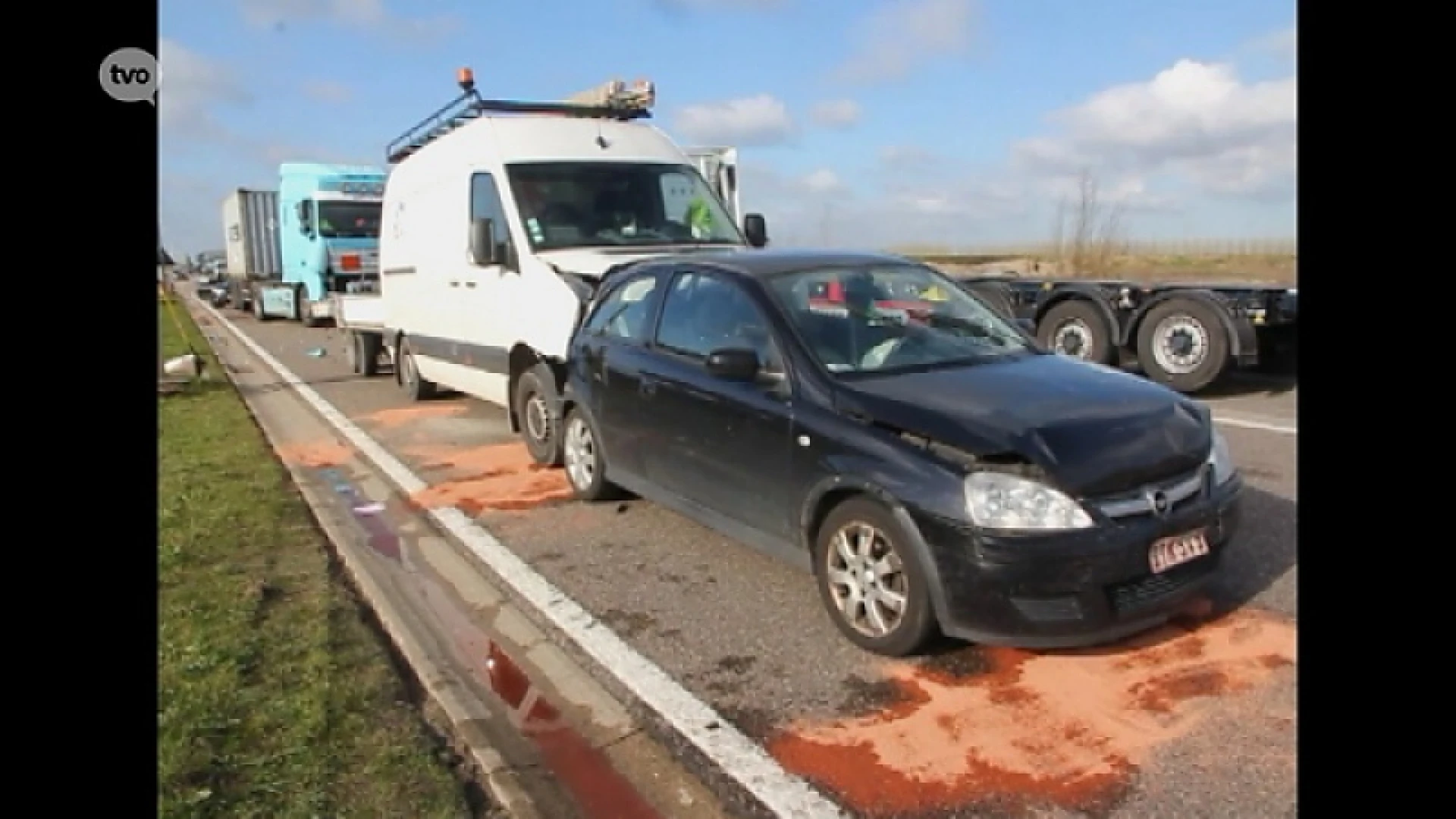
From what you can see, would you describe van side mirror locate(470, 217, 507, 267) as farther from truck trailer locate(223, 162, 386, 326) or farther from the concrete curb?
truck trailer locate(223, 162, 386, 326)

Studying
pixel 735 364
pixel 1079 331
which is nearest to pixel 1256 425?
pixel 1079 331

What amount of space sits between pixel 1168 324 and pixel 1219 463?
6625 mm

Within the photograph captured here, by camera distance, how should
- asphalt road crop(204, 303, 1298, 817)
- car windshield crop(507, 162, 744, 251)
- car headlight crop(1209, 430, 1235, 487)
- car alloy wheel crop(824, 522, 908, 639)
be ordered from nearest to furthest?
asphalt road crop(204, 303, 1298, 817) → car alloy wheel crop(824, 522, 908, 639) → car headlight crop(1209, 430, 1235, 487) → car windshield crop(507, 162, 744, 251)

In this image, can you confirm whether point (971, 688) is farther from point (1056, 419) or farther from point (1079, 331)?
point (1079, 331)

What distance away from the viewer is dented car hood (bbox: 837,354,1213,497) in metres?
3.63

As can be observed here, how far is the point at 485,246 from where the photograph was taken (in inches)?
297

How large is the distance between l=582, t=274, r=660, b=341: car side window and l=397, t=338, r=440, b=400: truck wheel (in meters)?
5.02

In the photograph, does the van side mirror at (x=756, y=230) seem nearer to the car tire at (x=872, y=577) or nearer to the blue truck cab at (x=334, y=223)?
the car tire at (x=872, y=577)

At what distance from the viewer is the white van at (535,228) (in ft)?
24.0

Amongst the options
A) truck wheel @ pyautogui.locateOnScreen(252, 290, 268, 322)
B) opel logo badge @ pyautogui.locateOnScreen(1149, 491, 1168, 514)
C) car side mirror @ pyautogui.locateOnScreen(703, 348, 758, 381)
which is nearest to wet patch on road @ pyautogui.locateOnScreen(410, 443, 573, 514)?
car side mirror @ pyautogui.locateOnScreen(703, 348, 758, 381)

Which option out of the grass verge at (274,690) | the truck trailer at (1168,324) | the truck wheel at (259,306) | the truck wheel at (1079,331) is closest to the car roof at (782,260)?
the grass verge at (274,690)
